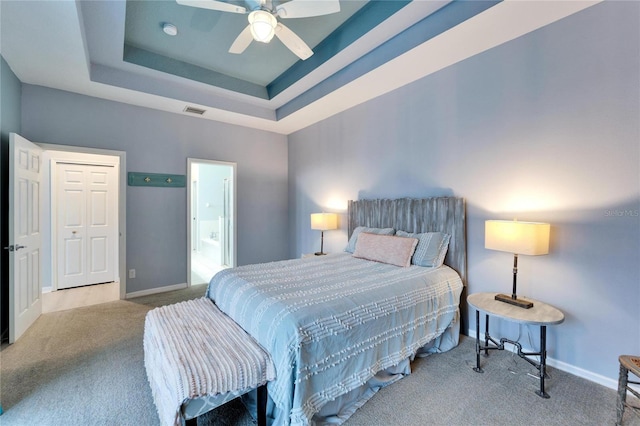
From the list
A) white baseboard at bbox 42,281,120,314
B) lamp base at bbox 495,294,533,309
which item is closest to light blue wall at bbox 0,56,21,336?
white baseboard at bbox 42,281,120,314

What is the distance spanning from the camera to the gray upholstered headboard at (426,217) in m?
2.79

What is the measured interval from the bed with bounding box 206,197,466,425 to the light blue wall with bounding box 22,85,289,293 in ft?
7.55

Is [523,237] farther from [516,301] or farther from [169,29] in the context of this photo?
[169,29]

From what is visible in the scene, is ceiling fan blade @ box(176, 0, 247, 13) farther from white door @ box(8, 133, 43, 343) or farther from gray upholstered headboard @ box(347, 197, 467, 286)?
gray upholstered headboard @ box(347, 197, 467, 286)

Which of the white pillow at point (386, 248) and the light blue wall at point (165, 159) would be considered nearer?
the white pillow at point (386, 248)

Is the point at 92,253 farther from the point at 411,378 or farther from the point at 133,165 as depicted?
the point at 411,378

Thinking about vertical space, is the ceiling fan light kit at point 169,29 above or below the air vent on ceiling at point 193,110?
above

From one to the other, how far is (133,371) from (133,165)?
2947mm

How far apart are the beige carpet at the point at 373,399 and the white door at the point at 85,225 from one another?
86.2 inches

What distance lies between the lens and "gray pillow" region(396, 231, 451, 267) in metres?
2.77

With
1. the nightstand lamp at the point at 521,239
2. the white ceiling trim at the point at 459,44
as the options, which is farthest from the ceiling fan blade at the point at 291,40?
the nightstand lamp at the point at 521,239

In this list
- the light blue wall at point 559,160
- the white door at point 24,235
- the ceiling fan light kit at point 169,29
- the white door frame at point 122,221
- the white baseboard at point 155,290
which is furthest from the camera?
the white baseboard at point 155,290

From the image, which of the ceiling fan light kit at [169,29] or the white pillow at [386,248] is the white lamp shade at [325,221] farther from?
→ the ceiling fan light kit at [169,29]

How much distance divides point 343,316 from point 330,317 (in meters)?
0.10
